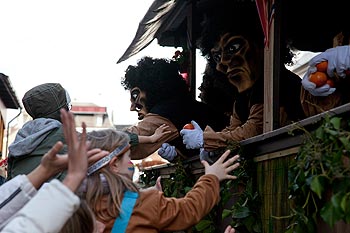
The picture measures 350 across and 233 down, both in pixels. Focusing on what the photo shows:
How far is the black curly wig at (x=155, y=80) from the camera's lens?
250 inches

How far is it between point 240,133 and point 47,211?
122 inches

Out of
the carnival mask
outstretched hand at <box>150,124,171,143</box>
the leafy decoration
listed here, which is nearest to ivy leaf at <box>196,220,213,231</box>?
outstretched hand at <box>150,124,171,143</box>

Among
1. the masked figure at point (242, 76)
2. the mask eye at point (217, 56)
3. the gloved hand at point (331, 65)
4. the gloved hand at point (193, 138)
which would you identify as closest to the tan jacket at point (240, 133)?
the masked figure at point (242, 76)

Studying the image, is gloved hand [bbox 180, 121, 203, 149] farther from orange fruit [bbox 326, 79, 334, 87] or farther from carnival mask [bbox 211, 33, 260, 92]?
orange fruit [bbox 326, 79, 334, 87]

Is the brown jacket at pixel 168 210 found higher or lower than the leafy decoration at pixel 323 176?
lower

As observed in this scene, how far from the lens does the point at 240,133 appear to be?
4.80 meters

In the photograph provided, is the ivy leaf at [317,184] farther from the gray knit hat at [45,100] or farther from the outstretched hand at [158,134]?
the outstretched hand at [158,134]

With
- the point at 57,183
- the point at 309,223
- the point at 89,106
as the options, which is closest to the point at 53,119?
the point at 309,223

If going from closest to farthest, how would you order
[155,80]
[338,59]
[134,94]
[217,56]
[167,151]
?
[338,59] → [217,56] → [167,151] → [155,80] → [134,94]

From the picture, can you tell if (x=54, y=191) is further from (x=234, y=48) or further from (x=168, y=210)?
(x=234, y=48)

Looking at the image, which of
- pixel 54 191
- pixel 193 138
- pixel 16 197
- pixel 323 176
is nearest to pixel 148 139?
pixel 193 138

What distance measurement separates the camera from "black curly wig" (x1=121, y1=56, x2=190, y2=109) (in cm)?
635

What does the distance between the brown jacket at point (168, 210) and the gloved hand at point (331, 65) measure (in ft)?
2.75

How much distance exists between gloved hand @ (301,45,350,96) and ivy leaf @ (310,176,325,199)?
104 cm
